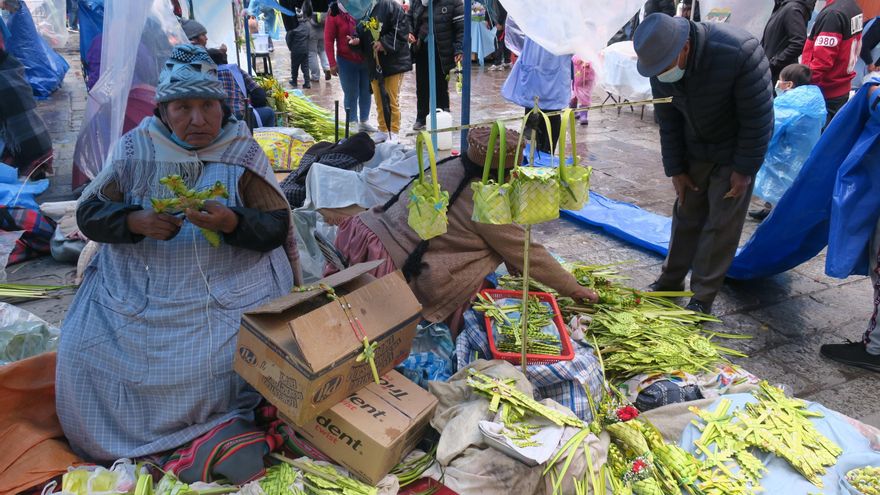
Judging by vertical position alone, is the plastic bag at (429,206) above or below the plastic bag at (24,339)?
above

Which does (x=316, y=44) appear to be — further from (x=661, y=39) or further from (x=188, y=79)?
(x=188, y=79)

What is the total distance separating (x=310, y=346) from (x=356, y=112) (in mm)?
6437

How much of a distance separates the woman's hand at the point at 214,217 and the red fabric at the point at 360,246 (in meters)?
0.79

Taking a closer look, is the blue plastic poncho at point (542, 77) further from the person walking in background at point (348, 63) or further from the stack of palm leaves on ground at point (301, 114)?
the stack of palm leaves on ground at point (301, 114)

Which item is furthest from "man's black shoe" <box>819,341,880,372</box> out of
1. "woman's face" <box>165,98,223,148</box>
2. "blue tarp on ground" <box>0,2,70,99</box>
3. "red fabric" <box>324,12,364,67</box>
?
"blue tarp on ground" <box>0,2,70,99</box>

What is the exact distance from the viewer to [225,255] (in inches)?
93.8

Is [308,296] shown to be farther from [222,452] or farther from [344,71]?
[344,71]

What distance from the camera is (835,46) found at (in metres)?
5.00

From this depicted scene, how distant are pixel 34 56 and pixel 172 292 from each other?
31.5 ft

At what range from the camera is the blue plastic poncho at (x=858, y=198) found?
3062 mm

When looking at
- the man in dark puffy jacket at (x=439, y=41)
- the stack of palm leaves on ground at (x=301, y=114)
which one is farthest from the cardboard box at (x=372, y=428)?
the stack of palm leaves on ground at (x=301, y=114)

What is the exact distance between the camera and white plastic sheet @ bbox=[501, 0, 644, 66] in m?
3.45

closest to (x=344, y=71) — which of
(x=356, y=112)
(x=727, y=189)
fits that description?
(x=356, y=112)

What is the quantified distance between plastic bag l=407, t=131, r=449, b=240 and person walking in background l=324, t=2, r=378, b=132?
4906 mm
